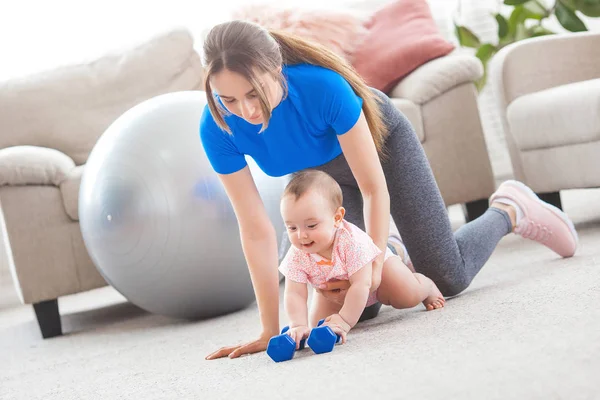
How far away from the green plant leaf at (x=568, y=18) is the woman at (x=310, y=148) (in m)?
1.93

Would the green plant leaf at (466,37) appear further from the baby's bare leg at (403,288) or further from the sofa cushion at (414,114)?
the baby's bare leg at (403,288)

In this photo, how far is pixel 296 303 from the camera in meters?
1.59

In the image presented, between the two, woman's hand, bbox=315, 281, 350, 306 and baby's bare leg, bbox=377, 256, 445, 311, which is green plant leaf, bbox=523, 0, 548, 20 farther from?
woman's hand, bbox=315, 281, 350, 306

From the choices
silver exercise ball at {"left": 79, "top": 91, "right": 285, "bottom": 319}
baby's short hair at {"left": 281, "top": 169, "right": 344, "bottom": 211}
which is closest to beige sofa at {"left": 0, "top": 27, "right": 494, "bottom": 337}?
silver exercise ball at {"left": 79, "top": 91, "right": 285, "bottom": 319}

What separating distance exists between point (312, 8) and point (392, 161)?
164cm

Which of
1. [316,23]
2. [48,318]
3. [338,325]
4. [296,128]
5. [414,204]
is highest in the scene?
A: [296,128]

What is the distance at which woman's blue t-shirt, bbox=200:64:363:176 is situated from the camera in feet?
4.96

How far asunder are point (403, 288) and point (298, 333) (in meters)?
0.28

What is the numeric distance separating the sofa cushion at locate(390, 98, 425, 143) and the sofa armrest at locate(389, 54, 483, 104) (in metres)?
0.04

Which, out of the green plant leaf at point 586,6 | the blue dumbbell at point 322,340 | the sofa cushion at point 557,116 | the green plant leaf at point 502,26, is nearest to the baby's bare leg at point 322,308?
the blue dumbbell at point 322,340

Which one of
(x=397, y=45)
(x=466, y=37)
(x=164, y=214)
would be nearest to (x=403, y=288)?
(x=164, y=214)

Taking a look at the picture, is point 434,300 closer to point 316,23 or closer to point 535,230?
point 535,230

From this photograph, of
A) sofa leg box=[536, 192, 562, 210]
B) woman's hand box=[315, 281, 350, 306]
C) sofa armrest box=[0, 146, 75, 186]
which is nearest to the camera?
woman's hand box=[315, 281, 350, 306]

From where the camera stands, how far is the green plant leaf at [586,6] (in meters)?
3.40
